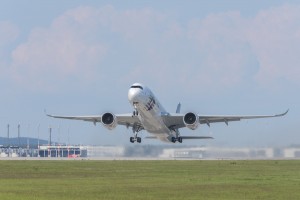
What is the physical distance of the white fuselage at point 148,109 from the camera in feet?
283

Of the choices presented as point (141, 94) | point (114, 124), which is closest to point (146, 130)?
point (114, 124)

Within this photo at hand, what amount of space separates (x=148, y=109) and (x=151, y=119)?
3.10 m

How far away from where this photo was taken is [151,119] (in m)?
91.3

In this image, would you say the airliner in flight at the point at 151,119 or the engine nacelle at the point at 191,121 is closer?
the airliner in flight at the point at 151,119

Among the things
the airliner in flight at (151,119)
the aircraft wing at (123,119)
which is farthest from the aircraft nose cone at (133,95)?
the aircraft wing at (123,119)

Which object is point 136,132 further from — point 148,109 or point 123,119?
point 148,109

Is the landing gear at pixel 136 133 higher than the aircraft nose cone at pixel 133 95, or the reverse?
the aircraft nose cone at pixel 133 95

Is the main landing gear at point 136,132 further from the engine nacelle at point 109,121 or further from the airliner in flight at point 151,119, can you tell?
the engine nacelle at point 109,121

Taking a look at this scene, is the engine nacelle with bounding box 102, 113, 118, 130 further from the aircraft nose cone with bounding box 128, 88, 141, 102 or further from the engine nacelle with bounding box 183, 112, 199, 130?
the aircraft nose cone with bounding box 128, 88, 141, 102

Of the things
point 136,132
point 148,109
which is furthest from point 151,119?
point 136,132

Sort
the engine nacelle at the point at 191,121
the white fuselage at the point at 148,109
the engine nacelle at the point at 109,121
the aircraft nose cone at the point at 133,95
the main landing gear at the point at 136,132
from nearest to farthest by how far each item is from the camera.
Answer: the aircraft nose cone at the point at 133,95 < the white fuselage at the point at 148,109 < the engine nacelle at the point at 109,121 < the engine nacelle at the point at 191,121 < the main landing gear at the point at 136,132

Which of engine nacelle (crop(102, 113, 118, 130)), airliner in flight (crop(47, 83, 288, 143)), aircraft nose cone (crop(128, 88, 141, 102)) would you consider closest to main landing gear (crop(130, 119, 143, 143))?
airliner in flight (crop(47, 83, 288, 143))
